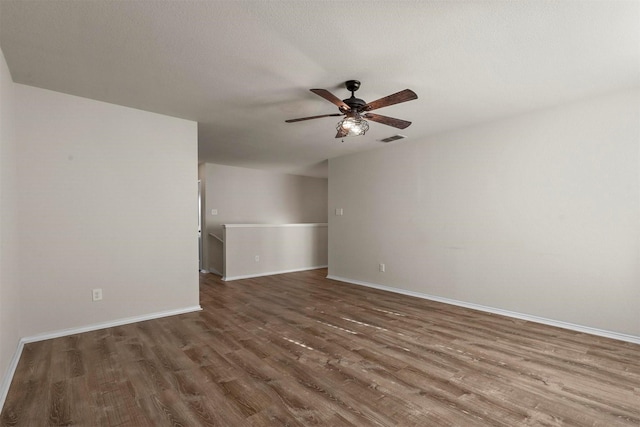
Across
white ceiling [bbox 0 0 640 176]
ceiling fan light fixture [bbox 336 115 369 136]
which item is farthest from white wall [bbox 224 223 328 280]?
ceiling fan light fixture [bbox 336 115 369 136]

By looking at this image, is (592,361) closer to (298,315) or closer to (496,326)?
(496,326)

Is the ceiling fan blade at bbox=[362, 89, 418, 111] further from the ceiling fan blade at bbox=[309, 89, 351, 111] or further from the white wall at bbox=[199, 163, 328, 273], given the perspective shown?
Result: the white wall at bbox=[199, 163, 328, 273]

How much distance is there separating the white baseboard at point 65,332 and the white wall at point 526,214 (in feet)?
10.2

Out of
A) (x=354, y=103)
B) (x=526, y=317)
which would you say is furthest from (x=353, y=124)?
(x=526, y=317)

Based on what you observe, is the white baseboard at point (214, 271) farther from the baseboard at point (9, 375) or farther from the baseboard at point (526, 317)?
the baseboard at point (9, 375)

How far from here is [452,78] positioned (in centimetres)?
265

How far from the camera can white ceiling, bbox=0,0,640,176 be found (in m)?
1.80

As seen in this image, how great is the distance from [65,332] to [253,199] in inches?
179

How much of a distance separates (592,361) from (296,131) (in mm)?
3794

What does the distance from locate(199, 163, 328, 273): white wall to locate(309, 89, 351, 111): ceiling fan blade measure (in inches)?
179

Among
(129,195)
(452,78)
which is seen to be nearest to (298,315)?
(129,195)

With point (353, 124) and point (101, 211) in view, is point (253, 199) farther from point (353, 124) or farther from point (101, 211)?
point (353, 124)

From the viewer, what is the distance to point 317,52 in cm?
222

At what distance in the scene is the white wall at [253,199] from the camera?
6.50 metres
